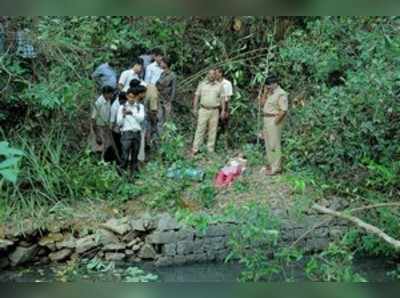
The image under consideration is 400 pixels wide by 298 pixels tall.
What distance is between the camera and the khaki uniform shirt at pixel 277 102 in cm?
370

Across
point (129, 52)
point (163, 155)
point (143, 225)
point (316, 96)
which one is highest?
point (129, 52)

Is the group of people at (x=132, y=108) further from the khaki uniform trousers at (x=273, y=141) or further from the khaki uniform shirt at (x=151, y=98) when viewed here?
the khaki uniform trousers at (x=273, y=141)

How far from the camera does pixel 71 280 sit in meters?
3.37

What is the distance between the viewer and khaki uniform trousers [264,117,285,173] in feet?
11.8

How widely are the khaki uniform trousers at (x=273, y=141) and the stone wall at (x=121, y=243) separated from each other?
19.1 inches

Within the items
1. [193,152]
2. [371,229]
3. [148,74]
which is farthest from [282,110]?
[371,229]

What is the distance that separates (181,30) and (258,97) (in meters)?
0.57

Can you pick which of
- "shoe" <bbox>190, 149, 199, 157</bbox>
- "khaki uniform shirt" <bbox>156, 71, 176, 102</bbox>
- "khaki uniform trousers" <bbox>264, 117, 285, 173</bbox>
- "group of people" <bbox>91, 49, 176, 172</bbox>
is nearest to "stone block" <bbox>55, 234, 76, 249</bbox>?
"group of people" <bbox>91, 49, 176, 172</bbox>

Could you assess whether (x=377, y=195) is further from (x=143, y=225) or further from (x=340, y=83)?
(x=143, y=225)

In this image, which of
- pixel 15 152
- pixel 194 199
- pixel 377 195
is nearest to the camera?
pixel 15 152

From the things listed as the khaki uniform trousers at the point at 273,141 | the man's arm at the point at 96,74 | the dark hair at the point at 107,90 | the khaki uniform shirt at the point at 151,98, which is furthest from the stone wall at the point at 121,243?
the man's arm at the point at 96,74

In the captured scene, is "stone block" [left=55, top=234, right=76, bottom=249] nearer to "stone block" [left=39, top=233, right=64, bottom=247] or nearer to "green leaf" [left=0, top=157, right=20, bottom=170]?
"stone block" [left=39, top=233, right=64, bottom=247]

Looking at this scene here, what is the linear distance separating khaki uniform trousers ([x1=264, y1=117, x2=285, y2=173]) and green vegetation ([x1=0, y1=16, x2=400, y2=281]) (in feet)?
0.18

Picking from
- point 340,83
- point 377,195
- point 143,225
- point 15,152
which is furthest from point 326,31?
point 15,152
